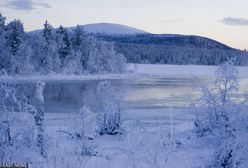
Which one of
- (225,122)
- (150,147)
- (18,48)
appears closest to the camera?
(150,147)

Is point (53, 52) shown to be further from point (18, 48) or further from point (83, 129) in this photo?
point (83, 129)

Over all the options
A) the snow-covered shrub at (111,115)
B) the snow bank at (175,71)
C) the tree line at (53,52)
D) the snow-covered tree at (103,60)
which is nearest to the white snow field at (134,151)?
the snow-covered shrub at (111,115)

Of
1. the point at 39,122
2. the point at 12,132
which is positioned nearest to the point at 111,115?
the point at 12,132

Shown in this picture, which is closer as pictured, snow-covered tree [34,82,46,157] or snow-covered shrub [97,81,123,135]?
snow-covered tree [34,82,46,157]

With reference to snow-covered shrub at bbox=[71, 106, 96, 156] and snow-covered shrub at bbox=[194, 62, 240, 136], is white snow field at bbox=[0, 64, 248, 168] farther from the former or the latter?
snow-covered shrub at bbox=[194, 62, 240, 136]

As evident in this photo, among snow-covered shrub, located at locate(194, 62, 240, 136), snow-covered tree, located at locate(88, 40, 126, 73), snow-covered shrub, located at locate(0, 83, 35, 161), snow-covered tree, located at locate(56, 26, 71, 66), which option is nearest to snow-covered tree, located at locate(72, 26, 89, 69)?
snow-covered tree, located at locate(88, 40, 126, 73)

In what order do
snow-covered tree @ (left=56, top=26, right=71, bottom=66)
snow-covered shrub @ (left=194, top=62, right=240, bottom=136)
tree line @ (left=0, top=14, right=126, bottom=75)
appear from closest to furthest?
snow-covered shrub @ (left=194, top=62, right=240, bottom=136) < tree line @ (left=0, top=14, right=126, bottom=75) < snow-covered tree @ (left=56, top=26, right=71, bottom=66)

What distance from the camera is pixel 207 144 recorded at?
34.8 feet

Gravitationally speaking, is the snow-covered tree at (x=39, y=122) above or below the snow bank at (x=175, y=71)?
above

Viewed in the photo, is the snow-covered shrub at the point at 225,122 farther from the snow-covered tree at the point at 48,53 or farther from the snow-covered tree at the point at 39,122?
the snow-covered tree at the point at 48,53

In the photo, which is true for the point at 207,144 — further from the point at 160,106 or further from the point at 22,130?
the point at 160,106

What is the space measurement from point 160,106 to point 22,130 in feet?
56.2

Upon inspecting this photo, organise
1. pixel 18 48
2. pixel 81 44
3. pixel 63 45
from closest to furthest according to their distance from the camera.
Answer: pixel 18 48
pixel 63 45
pixel 81 44

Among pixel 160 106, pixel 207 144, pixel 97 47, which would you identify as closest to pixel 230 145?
pixel 207 144
